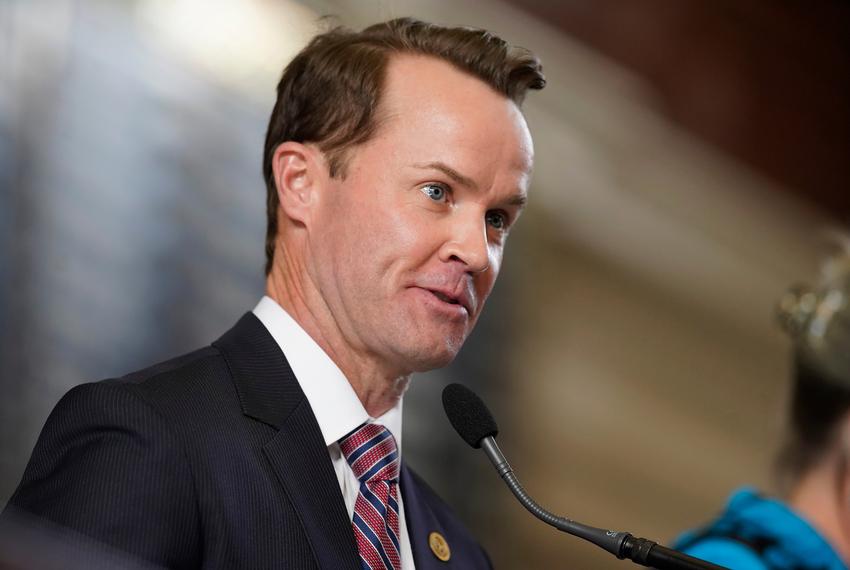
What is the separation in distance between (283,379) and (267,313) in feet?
0.43

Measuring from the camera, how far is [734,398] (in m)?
4.00

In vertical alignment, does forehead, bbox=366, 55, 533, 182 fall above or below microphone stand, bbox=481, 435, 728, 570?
above

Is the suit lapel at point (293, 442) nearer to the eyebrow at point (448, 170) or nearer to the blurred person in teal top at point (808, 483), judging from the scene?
the eyebrow at point (448, 170)

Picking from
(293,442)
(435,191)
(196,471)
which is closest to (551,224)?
(435,191)

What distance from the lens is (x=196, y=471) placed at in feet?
4.17

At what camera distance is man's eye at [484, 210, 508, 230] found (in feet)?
5.20

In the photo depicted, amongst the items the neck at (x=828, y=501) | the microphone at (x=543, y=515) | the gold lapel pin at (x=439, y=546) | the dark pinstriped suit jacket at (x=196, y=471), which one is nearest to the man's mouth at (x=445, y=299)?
the microphone at (x=543, y=515)

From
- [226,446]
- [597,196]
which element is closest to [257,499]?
[226,446]

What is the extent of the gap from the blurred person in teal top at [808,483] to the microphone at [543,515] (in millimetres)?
634

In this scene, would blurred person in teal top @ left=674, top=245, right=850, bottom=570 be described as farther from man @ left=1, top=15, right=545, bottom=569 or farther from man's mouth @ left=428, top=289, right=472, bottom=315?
man's mouth @ left=428, top=289, right=472, bottom=315

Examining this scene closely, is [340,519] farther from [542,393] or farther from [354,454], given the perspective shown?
[542,393]

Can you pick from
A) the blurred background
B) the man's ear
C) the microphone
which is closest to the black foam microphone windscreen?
the microphone

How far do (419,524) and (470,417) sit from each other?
0.81 ft

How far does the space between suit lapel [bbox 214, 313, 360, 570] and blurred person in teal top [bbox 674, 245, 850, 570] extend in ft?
2.48
